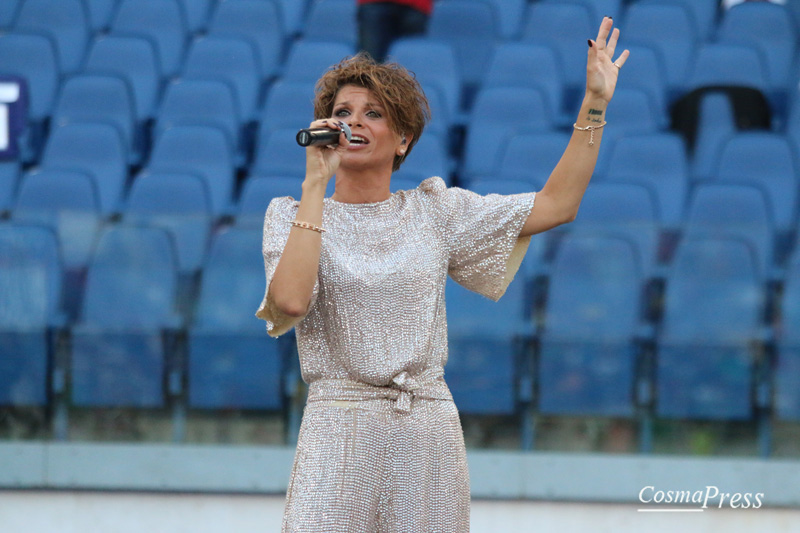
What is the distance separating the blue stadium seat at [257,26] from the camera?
15.8 feet

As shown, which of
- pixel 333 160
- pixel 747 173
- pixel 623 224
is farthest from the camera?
pixel 747 173

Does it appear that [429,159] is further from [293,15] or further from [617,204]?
[293,15]

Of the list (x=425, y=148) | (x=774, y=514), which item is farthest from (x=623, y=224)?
(x=425, y=148)

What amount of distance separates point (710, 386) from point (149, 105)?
288cm

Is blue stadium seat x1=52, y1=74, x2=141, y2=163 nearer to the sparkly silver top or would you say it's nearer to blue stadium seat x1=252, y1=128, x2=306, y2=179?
blue stadium seat x1=252, y1=128, x2=306, y2=179

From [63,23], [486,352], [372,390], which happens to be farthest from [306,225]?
[63,23]

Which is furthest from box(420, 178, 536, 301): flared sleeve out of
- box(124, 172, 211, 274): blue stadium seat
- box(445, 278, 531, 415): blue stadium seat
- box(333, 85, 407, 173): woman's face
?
box(124, 172, 211, 274): blue stadium seat

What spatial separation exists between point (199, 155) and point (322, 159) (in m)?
2.78

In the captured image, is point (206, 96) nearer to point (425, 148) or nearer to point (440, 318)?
point (425, 148)

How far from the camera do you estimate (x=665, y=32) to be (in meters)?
4.62

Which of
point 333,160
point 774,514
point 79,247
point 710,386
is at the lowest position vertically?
point 774,514

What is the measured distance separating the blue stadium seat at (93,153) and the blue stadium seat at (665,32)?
2.41 meters

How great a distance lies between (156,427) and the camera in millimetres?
2705

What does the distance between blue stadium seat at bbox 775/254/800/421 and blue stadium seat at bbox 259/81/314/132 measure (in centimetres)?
223
